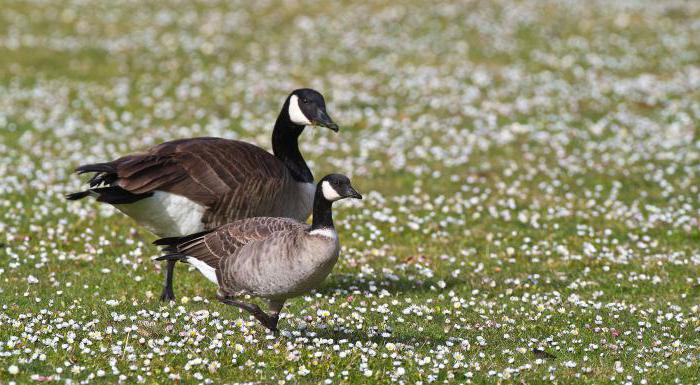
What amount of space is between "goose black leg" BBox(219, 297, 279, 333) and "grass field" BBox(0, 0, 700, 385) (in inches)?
7.6

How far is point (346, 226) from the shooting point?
16297 mm

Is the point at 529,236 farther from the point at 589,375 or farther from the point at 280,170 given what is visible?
the point at 589,375

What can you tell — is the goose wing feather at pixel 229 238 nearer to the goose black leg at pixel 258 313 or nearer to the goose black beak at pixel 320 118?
the goose black leg at pixel 258 313

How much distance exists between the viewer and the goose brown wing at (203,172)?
466 inches

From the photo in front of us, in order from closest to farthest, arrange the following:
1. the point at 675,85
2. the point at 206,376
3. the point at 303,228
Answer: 1. the point at 206,376
2. the point at 303,228
3. the point at 675,85

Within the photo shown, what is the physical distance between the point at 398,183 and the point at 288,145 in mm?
6027

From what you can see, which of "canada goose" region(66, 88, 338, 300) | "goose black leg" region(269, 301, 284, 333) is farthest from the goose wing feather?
"canada goose" region(66, 88, 338, 300)

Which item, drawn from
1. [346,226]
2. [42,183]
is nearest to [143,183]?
[346,226]

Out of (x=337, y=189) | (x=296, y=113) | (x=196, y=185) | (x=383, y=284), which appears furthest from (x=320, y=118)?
(x=337, y=189)

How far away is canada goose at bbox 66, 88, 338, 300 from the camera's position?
464 inches

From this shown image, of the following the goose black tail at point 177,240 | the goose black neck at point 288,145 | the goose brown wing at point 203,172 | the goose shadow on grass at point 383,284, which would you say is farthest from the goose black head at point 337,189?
the goose black neck at point 288,145

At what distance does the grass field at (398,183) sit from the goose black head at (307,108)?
0.51m

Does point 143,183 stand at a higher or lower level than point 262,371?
higher

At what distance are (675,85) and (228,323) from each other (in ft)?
69.5
